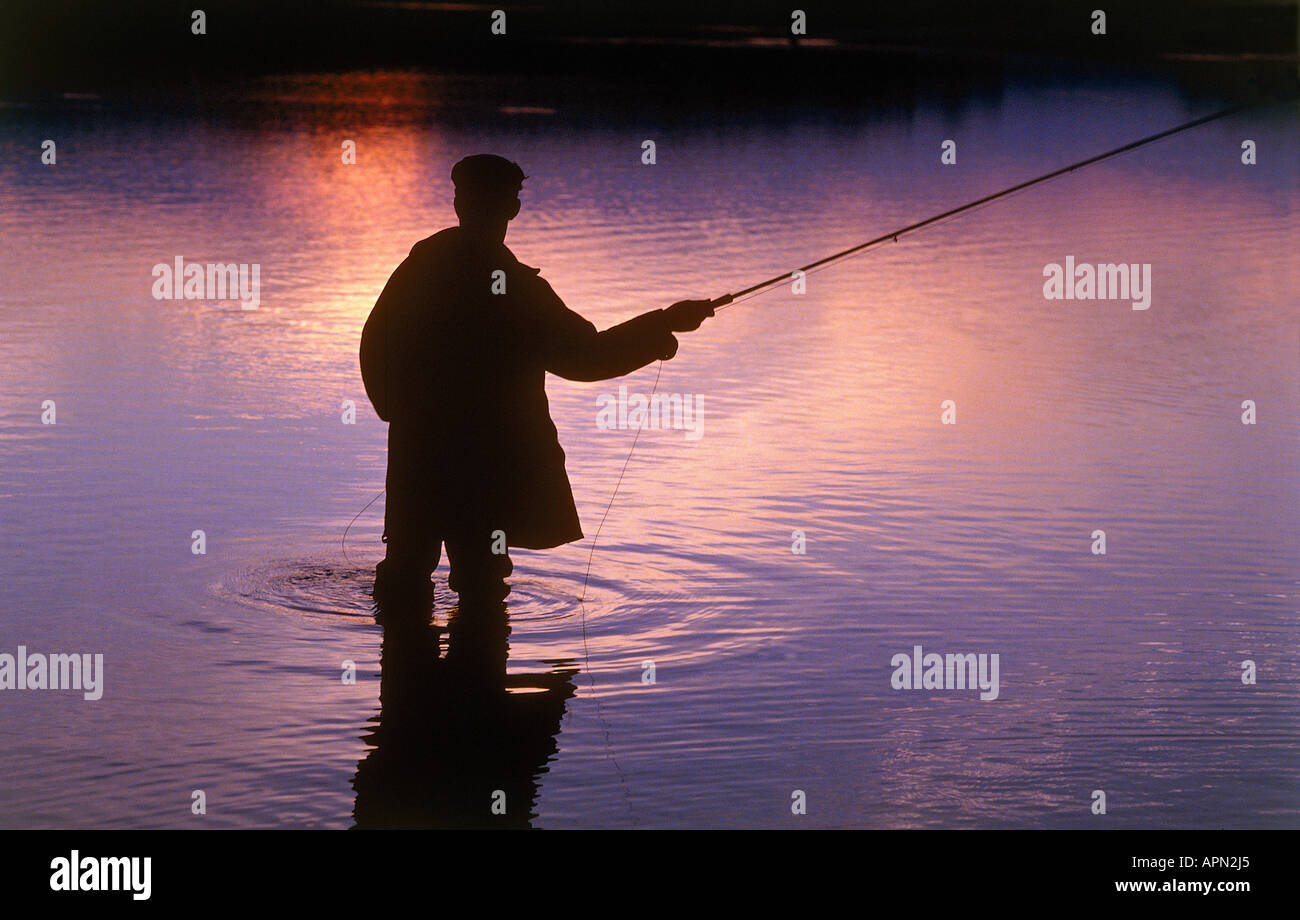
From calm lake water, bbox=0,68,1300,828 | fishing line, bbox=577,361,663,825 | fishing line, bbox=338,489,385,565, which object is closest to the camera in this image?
fishing line, bbox=577,361,663,825

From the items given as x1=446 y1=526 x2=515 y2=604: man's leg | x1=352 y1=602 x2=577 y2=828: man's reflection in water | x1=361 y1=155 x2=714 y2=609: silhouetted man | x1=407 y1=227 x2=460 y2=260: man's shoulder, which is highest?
x1=407 y1=227 x2=460 y2=260: man's shoulder

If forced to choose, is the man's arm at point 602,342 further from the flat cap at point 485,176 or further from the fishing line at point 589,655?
the fishing line at point 589,655

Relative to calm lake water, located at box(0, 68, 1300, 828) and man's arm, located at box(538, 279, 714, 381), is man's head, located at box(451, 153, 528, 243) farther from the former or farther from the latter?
calm lake water, located at box(0, 68, 1300, 828)

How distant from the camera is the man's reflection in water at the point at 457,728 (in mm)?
4949

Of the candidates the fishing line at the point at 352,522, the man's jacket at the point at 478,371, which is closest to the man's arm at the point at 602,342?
the man's jacket at the point at 478,371

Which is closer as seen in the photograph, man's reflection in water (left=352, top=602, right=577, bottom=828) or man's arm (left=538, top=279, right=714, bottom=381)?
man's reflection in water (left=352, top=602, right=577, bottom=828)

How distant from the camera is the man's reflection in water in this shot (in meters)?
4.95

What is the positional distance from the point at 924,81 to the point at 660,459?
2488cm

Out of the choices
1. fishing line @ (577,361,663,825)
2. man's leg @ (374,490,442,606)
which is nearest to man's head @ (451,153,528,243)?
man's leg @ (374,490,442,606)

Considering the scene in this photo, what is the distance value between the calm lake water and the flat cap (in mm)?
1490

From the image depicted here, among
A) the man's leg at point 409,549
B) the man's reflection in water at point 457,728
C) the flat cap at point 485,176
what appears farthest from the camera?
the man's leg at point 409,549

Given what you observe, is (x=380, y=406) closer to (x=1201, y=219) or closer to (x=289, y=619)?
(x=289, y=619)
